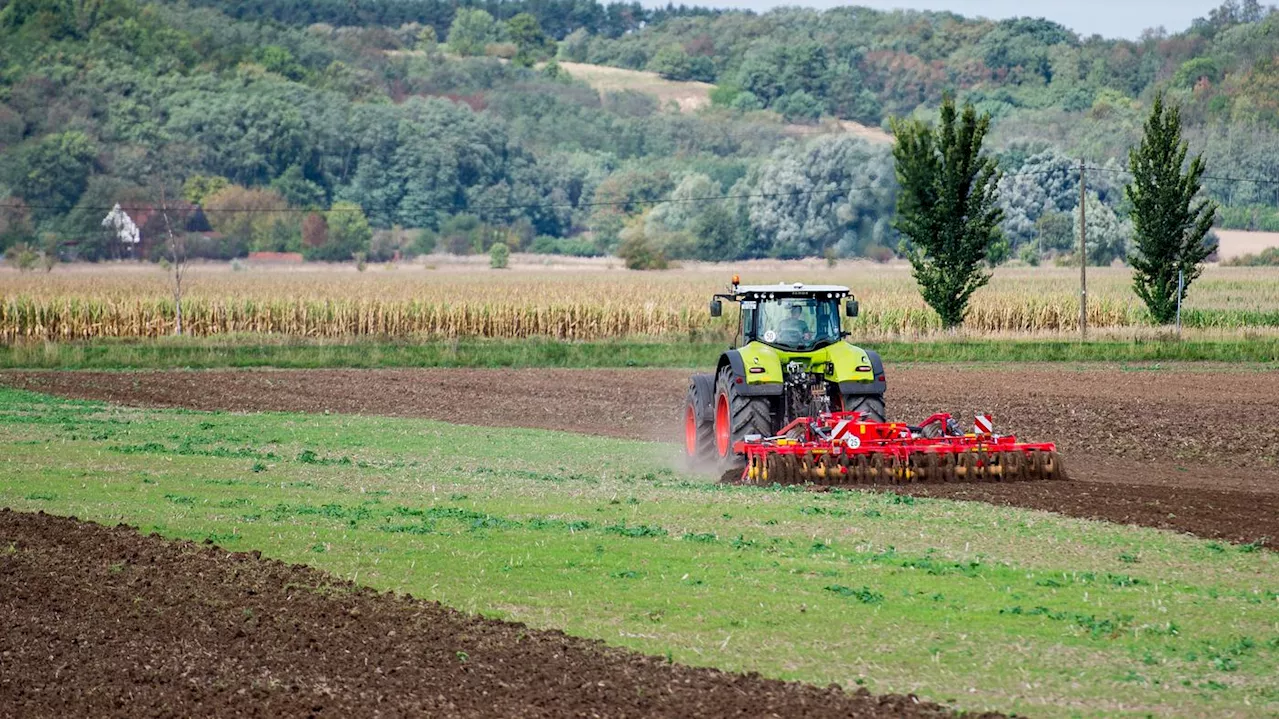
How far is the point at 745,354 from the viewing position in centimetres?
2095

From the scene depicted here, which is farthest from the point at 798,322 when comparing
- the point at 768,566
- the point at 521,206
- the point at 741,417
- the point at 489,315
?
the point at 521,206

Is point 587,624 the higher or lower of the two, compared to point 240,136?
lower

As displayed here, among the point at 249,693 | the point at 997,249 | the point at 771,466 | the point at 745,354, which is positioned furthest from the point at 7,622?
the point at 997,249

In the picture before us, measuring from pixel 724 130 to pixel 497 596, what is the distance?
185095 mm

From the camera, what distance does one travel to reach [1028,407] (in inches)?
1165

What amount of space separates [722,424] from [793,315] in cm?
173

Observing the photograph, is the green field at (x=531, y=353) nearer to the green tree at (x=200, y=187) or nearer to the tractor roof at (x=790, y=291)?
the tractor roof at (x=790, y=291)

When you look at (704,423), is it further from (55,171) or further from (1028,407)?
(55,171)

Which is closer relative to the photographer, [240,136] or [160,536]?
[160,536]

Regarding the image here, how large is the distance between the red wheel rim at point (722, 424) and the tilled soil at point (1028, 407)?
11.1 feet

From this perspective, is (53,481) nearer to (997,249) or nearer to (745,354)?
(745,354)

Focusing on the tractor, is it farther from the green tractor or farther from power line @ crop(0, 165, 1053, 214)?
power line @ crop(0, 165, 1053, 214)

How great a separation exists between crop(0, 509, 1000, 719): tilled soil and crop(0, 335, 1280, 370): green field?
96.6 ft

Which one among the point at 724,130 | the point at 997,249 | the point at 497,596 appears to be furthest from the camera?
the point at 724,130
